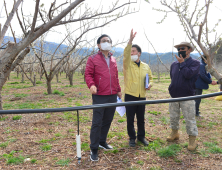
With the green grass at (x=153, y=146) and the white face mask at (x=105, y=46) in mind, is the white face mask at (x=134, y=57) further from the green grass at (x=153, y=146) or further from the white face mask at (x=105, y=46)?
the green grass at (x=153, y=146)

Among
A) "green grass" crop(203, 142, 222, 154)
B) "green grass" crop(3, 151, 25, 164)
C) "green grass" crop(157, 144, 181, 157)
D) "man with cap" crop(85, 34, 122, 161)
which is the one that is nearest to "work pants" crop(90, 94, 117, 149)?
"man with cap" crop(85, 34, 122, 161)

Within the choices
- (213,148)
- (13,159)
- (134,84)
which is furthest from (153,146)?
(13,159)

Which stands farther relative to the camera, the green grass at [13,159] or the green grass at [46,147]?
the green grass at [46,147]

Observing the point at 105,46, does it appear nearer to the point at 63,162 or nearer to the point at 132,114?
the point at 132,114

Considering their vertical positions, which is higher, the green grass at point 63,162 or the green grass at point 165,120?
the green grass at point 165,120

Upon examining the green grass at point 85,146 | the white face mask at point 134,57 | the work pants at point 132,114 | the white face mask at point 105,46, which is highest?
the white face mask at point 105,46

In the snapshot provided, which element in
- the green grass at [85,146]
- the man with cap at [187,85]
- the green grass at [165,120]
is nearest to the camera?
the man with cap at [187,85]

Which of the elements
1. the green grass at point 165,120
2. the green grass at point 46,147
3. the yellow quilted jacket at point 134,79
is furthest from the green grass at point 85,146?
the green grass at point 165,120

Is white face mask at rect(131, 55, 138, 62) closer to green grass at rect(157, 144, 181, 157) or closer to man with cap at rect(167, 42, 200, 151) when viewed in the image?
man with cap at rect(167, 42, 200, 151)

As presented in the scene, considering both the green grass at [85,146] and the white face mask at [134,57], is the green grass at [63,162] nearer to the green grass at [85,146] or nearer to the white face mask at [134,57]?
the green grass at [85,146]

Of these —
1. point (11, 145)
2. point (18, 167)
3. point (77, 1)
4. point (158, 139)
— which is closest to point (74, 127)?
point (11, 145)

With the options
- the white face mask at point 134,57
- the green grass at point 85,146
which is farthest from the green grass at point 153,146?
the white face mask at point 134,57

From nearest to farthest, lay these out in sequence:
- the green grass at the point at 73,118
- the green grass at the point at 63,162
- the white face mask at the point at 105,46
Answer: the green grass at the point at 63,162 → the white face mask at the point at 105,46 → the green grass at the point at 73,118

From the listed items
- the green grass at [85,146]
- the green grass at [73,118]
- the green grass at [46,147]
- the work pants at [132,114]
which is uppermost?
→ the work pants at [132,114]
